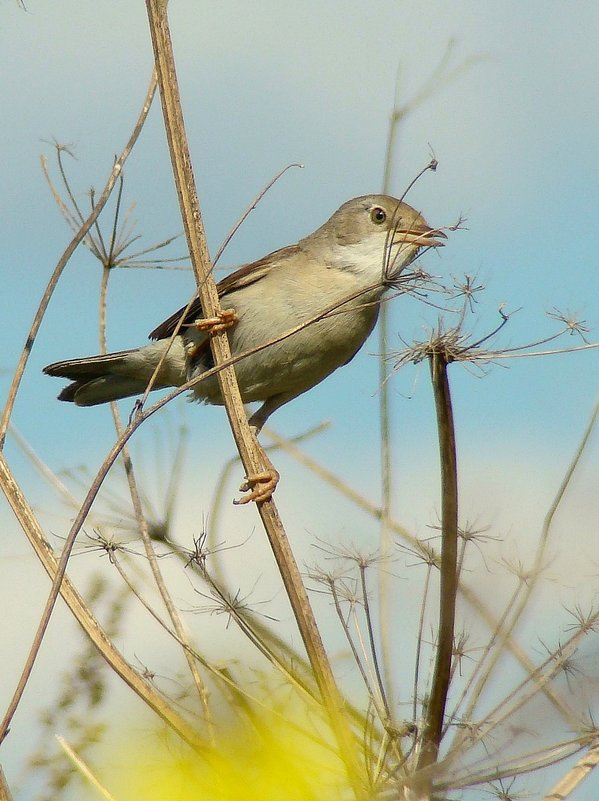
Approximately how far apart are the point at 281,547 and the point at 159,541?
103cm

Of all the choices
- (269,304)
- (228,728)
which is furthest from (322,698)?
(269,304)

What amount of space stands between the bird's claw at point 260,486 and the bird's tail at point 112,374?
1.58 meters

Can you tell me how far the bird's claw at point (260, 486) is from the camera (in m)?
3.35

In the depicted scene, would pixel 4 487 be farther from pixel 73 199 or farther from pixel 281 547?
pixel 73 199

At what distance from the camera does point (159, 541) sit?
396 cm

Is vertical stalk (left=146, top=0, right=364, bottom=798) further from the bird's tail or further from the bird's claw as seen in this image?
the bird's tail

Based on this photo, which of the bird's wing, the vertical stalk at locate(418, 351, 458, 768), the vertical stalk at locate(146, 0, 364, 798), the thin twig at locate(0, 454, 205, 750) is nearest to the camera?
the vertical stalk at locate(418, 351, 458, 768)

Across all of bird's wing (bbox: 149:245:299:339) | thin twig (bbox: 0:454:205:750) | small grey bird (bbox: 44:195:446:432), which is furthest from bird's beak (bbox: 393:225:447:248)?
thin twig (bbox: 0:454:205:750)

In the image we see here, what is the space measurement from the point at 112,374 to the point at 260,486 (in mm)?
2713

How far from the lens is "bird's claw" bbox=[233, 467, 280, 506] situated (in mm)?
3346

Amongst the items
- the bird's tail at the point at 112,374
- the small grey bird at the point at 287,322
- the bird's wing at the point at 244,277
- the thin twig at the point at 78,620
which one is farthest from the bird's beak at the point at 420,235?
the thin twig at the point at 78,620

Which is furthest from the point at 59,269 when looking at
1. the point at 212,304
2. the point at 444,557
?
the point at 444,557

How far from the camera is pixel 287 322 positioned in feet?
17.3

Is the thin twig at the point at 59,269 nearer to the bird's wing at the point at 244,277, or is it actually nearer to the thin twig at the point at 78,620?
the thin twig at the point at 78,620
